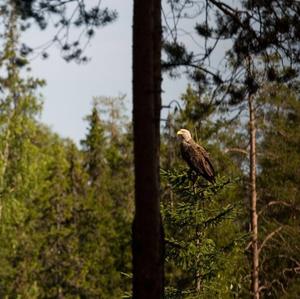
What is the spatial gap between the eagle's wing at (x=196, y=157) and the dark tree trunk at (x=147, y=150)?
9.81 ft

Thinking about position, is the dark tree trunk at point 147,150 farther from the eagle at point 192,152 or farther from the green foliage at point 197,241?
the green foliage at point 197,241

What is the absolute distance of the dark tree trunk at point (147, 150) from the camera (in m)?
5.61

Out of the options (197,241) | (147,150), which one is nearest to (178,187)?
(197,241)

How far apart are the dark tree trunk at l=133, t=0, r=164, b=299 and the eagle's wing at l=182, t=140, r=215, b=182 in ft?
9.81

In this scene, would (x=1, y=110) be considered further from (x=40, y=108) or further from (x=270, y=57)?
(x=270, y=57)

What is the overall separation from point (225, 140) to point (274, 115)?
1.55 m

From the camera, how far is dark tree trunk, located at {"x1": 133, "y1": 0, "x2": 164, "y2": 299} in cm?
561

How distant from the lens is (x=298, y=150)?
20.6 metres

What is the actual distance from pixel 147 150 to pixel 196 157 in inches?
134

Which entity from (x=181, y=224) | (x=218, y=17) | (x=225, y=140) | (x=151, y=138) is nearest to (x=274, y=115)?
(x=225, y=140)

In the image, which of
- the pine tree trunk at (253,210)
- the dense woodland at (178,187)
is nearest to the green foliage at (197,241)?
the dense woodland at (178,187)

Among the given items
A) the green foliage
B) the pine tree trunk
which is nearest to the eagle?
the green foliage

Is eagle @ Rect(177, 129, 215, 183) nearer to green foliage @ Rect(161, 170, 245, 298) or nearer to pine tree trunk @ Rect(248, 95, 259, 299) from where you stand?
green foliage @ Rect(161, 170, 245, 298)

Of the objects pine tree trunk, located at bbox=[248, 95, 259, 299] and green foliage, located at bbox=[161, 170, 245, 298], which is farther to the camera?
pine tree trunk, located at bbox=[248, 95, 259, 299]
